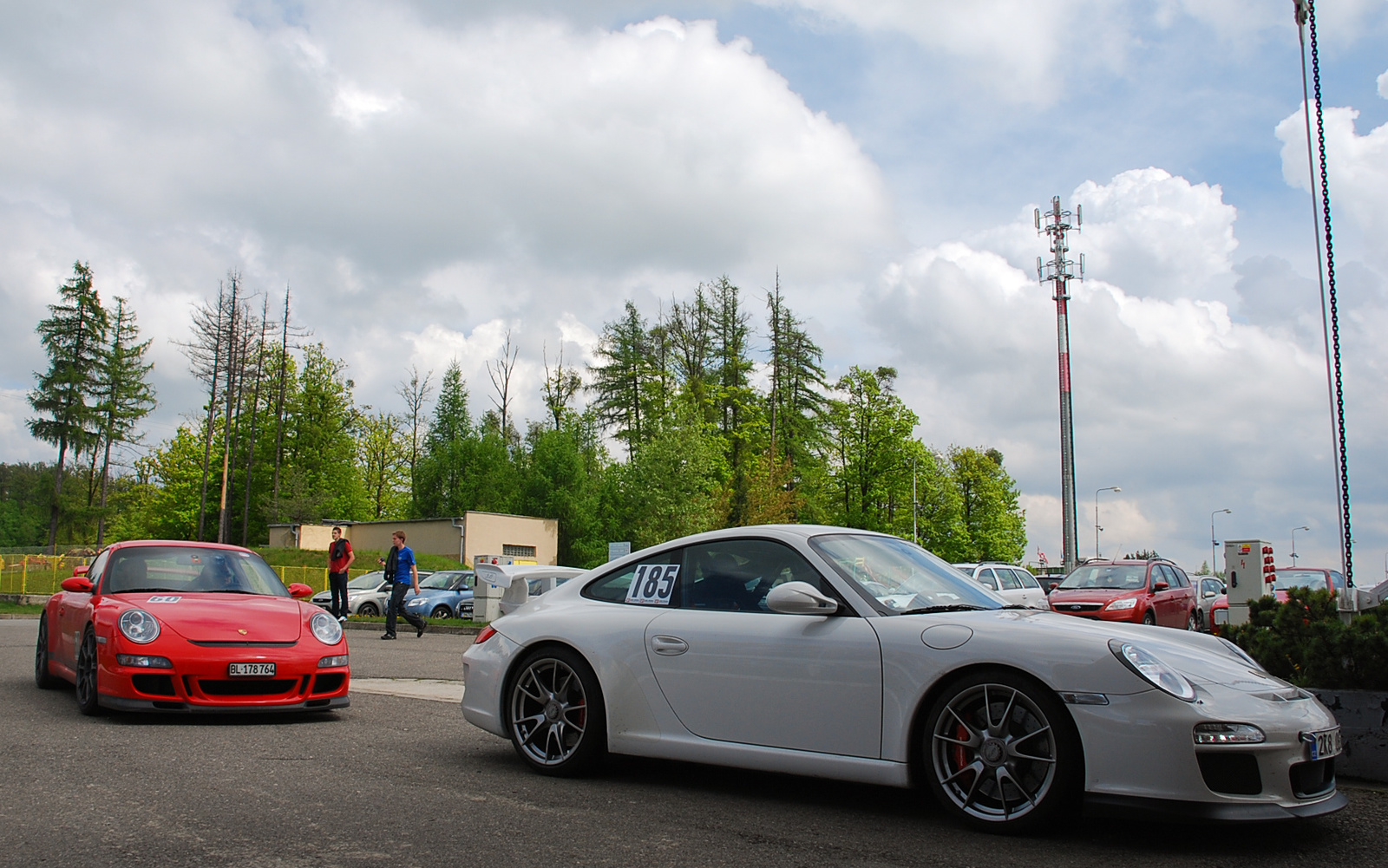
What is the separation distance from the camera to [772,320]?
60.2 meters

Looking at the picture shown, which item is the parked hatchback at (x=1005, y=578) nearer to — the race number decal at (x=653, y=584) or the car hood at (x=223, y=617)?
the car hood at (x=223, y=617)

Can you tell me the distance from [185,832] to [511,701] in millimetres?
1887

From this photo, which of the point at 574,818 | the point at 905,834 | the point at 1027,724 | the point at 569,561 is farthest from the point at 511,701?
the point at 569,561

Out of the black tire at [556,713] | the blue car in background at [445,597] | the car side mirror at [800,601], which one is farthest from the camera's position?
the blue car in background at [445,597]

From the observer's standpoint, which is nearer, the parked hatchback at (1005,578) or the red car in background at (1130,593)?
the red car in background at (1130,593)

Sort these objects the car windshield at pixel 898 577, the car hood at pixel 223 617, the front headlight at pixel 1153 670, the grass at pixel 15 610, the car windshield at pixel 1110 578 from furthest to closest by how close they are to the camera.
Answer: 1. the grass at pixel 15 610
2. the car windshield at pixel 1110 578
3. the car hood at pixel 223 617
4. the car windshield at pixel 898 577
5. the front headlight at pixel 1153 670

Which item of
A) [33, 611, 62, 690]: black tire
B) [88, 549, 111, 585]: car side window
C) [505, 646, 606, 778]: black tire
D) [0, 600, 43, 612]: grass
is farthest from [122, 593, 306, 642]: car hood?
[0, 600, 43, 612]: grass

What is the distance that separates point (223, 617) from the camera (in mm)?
7488

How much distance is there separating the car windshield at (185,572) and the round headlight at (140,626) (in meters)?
0.79

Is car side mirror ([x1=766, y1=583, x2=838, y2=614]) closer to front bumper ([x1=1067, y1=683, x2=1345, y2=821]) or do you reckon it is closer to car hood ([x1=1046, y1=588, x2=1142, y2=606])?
front bumper ([x1=1067, y1=683, x2=1345, y2=821])

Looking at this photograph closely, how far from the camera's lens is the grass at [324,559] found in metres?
45.8

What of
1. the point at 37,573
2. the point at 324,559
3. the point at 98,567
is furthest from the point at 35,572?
the point at 98,567

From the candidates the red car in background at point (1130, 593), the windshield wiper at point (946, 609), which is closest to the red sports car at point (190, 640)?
the windshield wiper at point (946, 609)

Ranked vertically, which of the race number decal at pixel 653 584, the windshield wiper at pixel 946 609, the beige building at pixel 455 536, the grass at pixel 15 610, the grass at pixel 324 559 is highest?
the beige building at pixel 455 536
